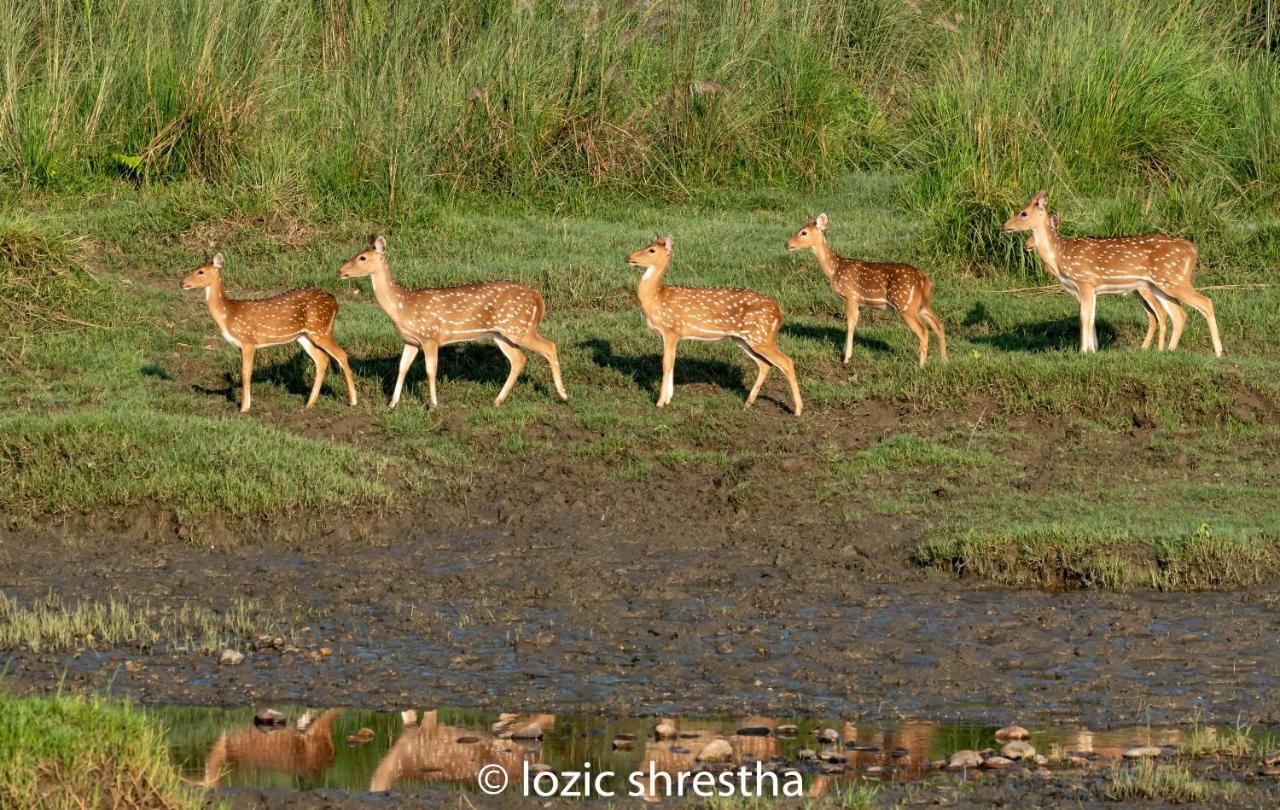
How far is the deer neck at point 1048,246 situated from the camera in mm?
15422

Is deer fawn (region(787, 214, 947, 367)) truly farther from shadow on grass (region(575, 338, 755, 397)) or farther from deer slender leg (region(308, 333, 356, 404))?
deer slender leg (region(308, 333, 356, 404))

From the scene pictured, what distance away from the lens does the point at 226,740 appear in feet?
27.4

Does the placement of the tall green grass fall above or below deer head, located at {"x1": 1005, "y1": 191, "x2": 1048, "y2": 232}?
above

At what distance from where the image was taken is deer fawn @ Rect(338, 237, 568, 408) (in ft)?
46.2

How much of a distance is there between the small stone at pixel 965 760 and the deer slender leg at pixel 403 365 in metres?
7.14

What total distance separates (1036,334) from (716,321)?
343 centimetres

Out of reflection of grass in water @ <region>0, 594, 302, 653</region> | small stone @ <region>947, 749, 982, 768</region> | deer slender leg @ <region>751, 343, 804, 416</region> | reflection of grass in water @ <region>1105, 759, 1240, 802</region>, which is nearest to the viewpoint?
reflection of grass in water @ <region>1105, 759, 1240, 802</region>

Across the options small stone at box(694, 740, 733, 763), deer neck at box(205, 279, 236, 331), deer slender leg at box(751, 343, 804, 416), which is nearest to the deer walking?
deer slender leg at box(751, 343, 804, 416)

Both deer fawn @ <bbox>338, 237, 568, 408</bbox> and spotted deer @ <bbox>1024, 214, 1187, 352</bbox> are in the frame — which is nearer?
deer fawn @ <bbox>338, 237, 568, 408</bbox>

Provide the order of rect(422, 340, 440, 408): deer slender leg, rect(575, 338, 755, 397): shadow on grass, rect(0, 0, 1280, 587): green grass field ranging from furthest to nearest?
rect(575, 338, 755, 397): shadow on grass → rect(422, 340, 440, 408): deer slender leg → rect(0, 0, 1280, 587): green grass field

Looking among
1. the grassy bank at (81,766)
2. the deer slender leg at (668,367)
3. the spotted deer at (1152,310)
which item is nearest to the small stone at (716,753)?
the grassy bank at (81,766)

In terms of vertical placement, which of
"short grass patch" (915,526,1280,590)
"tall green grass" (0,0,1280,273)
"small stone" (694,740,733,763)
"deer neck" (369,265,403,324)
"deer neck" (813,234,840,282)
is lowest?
"small stone" (694,740,733,763)

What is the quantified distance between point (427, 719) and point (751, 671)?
5.30 ft

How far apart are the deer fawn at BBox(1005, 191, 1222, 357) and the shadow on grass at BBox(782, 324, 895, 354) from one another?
1.54m
